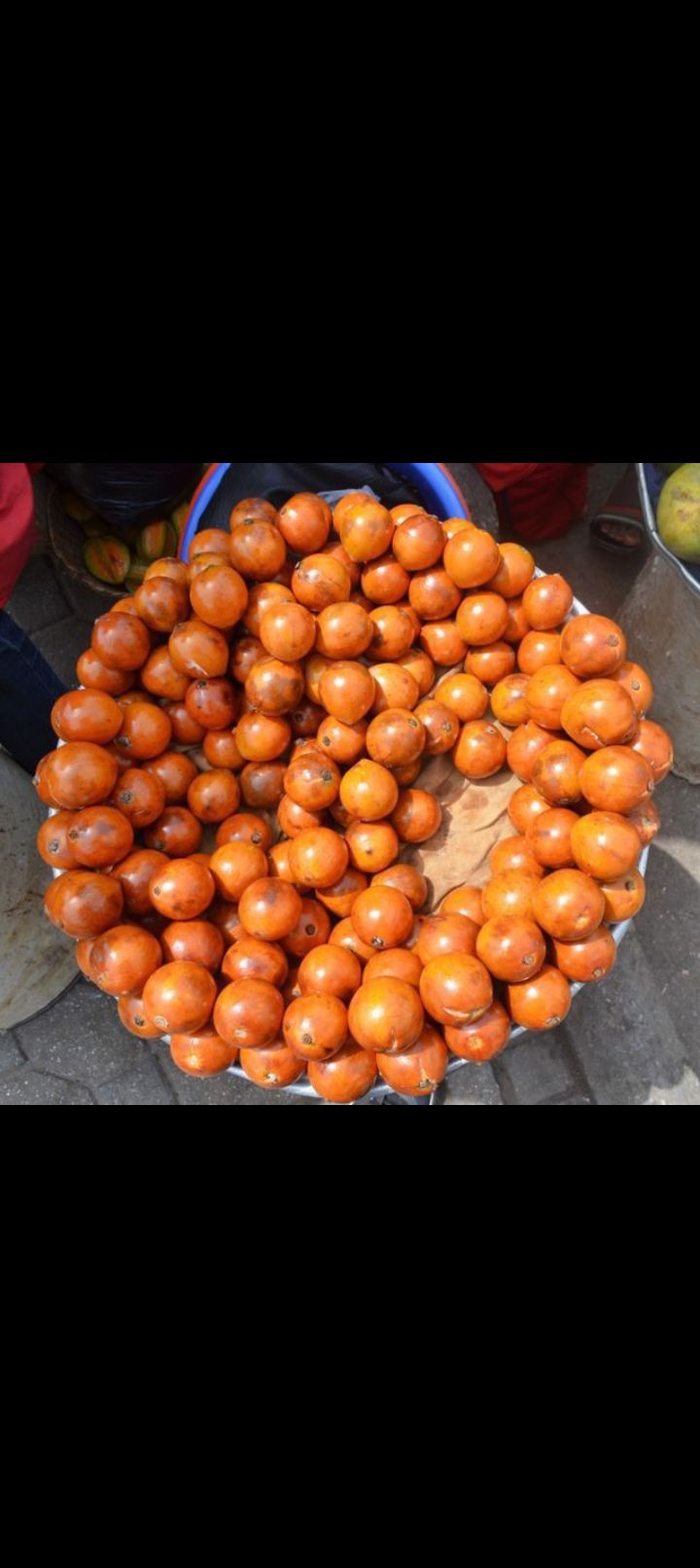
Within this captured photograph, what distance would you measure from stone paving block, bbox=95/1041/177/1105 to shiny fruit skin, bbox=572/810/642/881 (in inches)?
77.0

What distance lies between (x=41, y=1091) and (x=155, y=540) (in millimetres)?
2156

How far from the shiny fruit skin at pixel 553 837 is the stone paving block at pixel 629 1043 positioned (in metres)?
1.32

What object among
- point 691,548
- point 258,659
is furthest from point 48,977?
point 691,548

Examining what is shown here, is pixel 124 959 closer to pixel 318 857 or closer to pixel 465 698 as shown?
pixel 318 857

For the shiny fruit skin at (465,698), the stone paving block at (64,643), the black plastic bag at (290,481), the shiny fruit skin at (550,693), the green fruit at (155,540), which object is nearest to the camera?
the shiny fruit skin at (550,693)

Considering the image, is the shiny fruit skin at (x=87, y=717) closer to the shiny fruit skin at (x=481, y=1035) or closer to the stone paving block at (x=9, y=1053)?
the shiny fruit skin at (x=481, y=1035)

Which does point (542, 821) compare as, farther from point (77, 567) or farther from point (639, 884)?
point (77, 567)

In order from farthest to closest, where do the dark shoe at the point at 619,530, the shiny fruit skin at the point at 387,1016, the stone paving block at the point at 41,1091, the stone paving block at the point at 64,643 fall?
the dark shoe at the point at 619,530
the stone paving block at the point at 64,643
the stone paving block at the point at 41,1091
the shiny fruit skin at the point at 387,1016

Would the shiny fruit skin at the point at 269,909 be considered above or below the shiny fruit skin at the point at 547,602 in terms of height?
below

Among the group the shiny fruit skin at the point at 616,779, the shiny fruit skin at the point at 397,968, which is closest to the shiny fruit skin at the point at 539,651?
the shiny fruit skin at the point at 616,779

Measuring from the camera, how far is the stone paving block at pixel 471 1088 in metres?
3.02

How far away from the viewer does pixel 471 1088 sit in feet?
10.0

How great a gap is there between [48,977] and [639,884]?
7.05 feet

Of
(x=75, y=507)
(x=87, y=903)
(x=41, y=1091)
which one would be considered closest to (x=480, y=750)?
(x=87, y=903)
